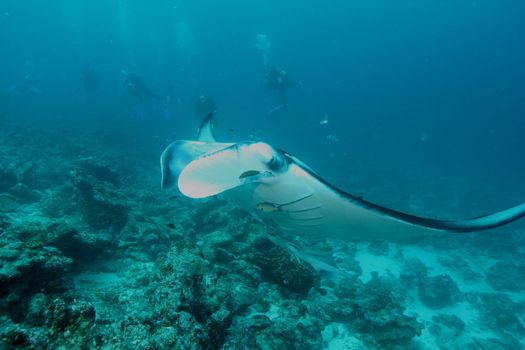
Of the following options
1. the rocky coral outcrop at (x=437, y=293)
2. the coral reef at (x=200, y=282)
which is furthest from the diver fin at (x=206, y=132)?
the rocky coral outcrop at (x=437, y=293)

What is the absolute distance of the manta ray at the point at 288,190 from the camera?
219cm

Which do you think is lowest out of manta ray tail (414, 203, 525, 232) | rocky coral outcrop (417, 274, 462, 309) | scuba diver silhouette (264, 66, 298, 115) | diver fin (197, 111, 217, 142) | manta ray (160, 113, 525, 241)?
rocky coral outcrop (417, 274, 462, 309)

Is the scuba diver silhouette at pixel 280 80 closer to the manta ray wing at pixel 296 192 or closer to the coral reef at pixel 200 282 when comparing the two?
the coral reef at pixel 200 282

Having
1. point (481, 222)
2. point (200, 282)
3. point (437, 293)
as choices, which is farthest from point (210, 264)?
point (437, 293)

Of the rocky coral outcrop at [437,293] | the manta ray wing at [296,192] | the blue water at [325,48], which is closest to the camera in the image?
the manta ray wing at [296,192]

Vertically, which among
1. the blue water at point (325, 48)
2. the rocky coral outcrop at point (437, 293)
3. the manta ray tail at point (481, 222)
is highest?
the blue water at point (325, 48)

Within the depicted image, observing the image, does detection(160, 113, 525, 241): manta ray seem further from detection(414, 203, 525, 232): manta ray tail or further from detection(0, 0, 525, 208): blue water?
detection(0, 0, 525, 208): blue water

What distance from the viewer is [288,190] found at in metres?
2.56

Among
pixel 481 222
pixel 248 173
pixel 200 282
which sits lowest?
pixel 200 282

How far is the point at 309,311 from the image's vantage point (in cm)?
559

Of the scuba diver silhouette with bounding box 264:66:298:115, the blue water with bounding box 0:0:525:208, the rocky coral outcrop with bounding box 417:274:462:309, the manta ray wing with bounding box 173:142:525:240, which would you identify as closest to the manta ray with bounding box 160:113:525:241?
the manta ray wing with bounding box 173:142:525:240

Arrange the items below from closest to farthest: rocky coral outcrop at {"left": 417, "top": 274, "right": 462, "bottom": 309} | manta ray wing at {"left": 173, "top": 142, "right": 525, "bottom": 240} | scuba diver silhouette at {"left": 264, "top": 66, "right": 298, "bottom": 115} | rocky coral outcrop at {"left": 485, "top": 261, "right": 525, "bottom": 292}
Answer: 1. manta ray wing at {"left": 173, "top": 142, "right": 525, "bottom": 240}
2. rocky coral outcrop at {"left": 417, "top": 274, "right": 462, "bottom": 309}
3. rocky coral outcrop at {"left": 485, "top": 261, "right": 525, "bottom": 292}
4. scuba diver silhouette at {"left": 264, "top": 66, "right": 298, "bottom": 115}

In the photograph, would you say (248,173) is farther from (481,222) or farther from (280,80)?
(280,80)

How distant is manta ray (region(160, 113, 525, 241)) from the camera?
7.17 feet
